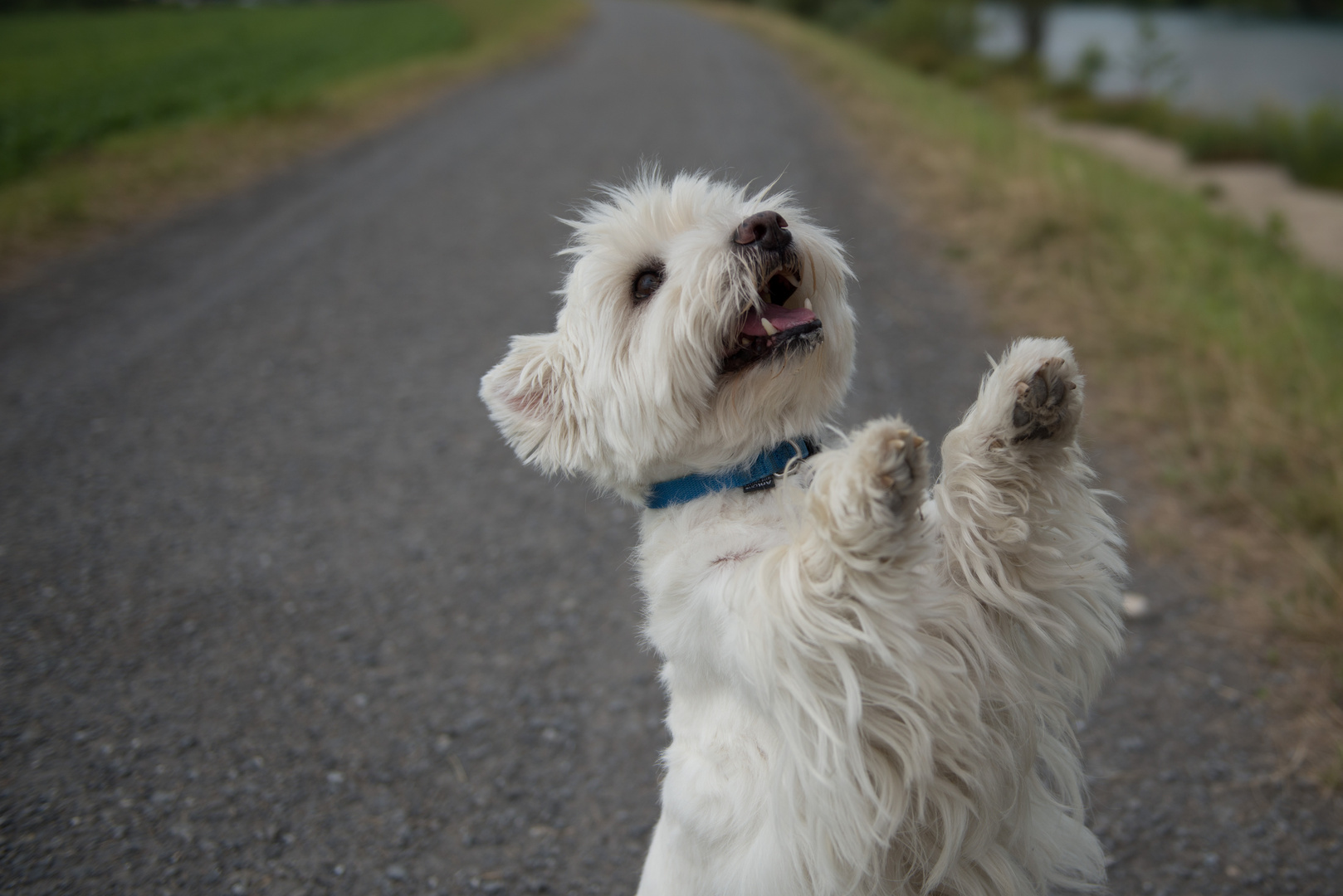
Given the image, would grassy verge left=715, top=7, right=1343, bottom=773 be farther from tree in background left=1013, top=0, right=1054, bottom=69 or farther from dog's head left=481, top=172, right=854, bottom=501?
tree in background left=1013, top=0, right=1054, bottom=69

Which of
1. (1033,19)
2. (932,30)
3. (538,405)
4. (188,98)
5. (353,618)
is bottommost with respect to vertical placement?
(188,98)

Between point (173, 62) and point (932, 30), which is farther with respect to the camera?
point (932, 30)

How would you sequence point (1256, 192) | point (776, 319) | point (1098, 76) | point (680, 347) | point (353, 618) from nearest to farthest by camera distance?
point (680, 347) < point (776, 319) < point (353, 618) < point (1256, 192) < point (1098, 76)

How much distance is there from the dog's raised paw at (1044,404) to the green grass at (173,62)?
10320 mm

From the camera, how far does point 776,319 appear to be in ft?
6.86

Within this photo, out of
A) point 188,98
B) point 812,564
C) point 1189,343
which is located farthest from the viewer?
point 188,98

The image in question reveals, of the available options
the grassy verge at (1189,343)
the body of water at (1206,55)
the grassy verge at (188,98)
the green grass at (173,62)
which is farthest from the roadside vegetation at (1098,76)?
the green grass at (173,62)

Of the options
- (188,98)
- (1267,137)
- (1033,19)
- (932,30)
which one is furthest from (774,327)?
(1033,19)

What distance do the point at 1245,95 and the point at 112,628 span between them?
19664mm

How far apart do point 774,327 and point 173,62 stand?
22551 mm

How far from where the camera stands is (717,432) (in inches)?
81.9

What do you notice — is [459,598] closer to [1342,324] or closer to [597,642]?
[597,642]

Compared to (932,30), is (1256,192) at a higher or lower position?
lower

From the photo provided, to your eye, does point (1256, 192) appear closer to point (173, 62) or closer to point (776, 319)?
point (776, 319)
